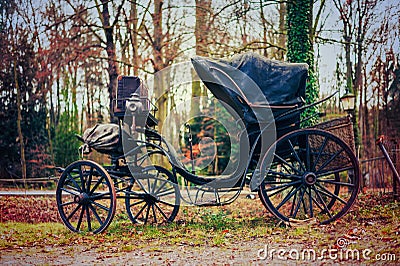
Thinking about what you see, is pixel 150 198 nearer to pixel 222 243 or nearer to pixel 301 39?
pixel 222 243

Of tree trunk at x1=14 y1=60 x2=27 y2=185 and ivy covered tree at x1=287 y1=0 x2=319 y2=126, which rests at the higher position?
ivy covered tree at x1=287 y1=0 x2=319 y2=126

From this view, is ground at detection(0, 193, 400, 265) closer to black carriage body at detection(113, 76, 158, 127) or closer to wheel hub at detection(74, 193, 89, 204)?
wheel hub at detection(74, 193, 89, 204)

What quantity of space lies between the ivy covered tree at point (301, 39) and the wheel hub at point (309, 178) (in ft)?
8.24

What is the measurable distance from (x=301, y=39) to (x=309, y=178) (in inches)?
134

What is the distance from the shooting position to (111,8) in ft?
44.5

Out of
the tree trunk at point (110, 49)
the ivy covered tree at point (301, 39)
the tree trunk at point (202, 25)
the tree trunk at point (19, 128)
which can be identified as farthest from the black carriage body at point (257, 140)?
the tree trunk at point (19, 128)

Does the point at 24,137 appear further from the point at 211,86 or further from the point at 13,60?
the point at 211,86

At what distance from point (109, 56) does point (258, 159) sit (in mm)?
7746

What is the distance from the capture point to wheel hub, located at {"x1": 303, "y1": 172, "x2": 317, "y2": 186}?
568cm

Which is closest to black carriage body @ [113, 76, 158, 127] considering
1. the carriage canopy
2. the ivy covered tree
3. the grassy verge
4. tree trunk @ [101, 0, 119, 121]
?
the carriage canopy

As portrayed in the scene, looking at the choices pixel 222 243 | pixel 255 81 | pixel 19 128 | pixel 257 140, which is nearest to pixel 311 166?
pixel 257 140

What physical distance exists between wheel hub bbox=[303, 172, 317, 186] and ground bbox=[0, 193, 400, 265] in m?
0.57

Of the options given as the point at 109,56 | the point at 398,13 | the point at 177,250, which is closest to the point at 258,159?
the point at 177,250

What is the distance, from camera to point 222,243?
5.18 meters
